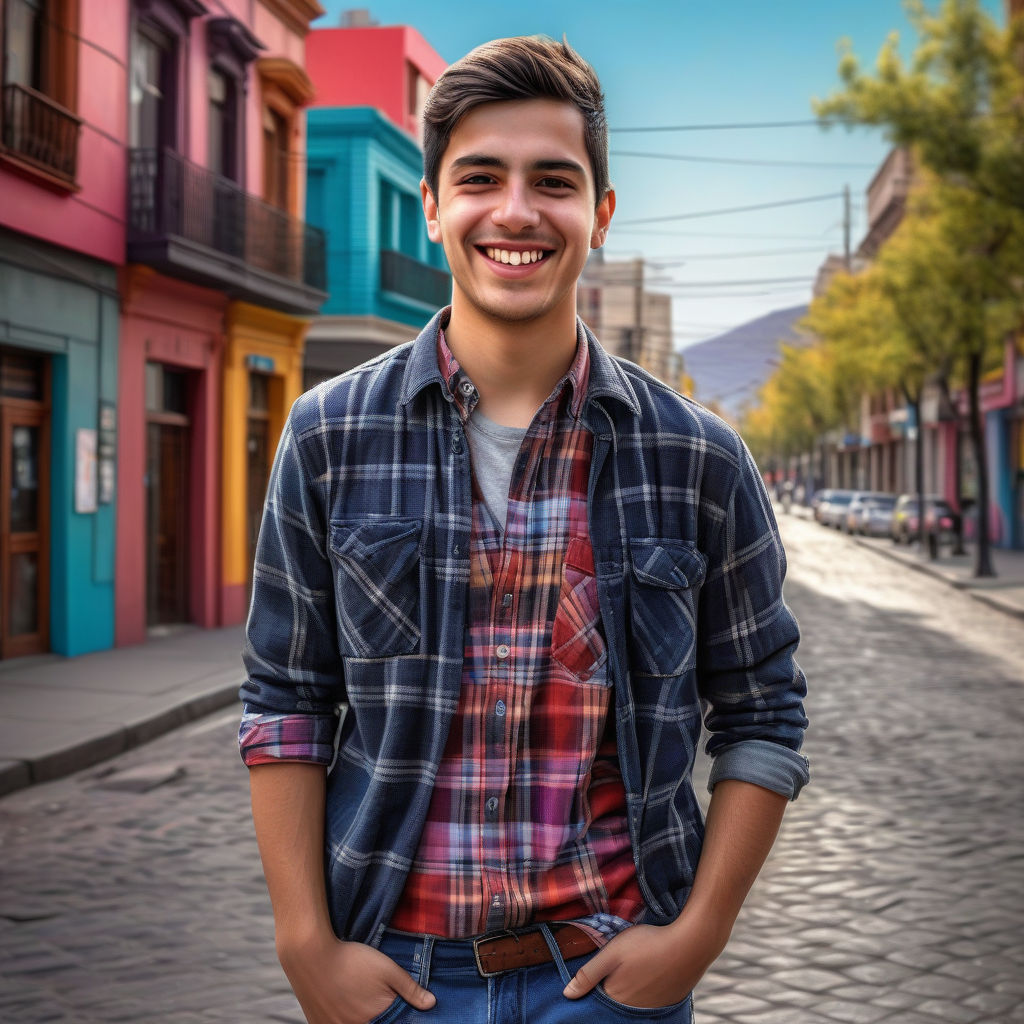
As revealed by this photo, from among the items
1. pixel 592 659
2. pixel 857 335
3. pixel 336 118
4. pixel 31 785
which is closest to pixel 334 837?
pixel 592 659

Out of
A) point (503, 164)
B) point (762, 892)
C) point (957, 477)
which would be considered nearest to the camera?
point (503, 164)

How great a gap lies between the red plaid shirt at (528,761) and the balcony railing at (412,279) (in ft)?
74.7

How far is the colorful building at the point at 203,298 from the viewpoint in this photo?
15.1 m

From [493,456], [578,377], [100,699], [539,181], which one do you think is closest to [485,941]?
[493,456]

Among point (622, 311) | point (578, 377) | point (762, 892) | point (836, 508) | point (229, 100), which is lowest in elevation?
point (762, 892)

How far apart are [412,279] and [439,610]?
24893 mm

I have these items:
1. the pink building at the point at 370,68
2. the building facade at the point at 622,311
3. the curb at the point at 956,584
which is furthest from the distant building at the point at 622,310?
the pink building at the point at 370,68

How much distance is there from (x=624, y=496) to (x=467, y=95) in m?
0.58

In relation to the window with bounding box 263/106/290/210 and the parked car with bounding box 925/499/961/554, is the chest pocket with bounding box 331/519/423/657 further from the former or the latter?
the parked car with bounding box 925/499/961/554

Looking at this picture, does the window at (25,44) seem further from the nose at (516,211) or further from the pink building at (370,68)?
the pink building at (370,68)

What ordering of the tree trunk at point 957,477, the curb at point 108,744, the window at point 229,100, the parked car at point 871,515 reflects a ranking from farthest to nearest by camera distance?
the parked car at point 871,515
the tree trunk at point 957,477
the window at point 229,100
the curb at point 108,744

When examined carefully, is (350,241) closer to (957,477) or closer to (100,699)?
(100,699)

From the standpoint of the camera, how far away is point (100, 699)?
34.4ft

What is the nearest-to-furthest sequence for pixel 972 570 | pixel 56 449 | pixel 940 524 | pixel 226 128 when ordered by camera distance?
pixel 56 449 → pixel 226 128 → pixel 972 570 → pixel 940 524
